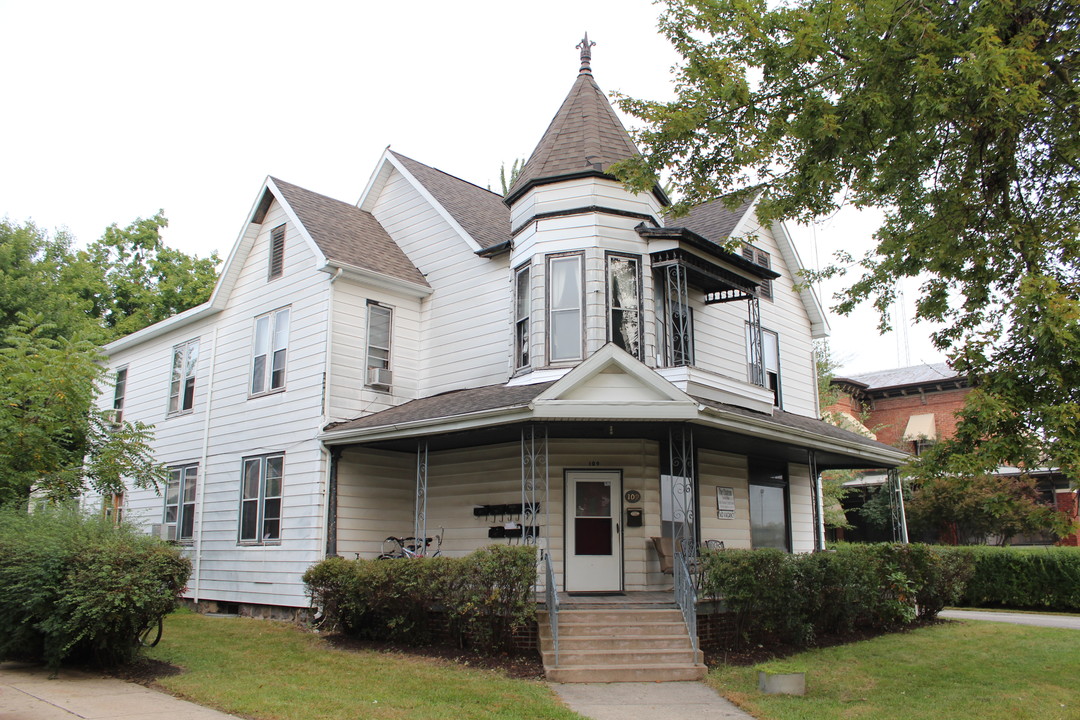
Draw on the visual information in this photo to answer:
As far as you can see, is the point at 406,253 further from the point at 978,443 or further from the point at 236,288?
the point at 978,443

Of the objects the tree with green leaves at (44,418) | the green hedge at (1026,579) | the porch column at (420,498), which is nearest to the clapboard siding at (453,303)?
the porch column at (420,498)

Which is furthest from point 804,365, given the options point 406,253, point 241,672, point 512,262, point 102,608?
point 102,608

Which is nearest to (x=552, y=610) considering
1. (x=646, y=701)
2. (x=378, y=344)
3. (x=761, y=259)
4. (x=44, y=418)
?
(x=646, y=701)

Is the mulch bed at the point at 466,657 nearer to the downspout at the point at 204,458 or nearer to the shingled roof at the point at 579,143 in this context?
the downspout at the point at 204,458

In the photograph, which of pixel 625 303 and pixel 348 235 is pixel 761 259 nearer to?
pixel 625 303

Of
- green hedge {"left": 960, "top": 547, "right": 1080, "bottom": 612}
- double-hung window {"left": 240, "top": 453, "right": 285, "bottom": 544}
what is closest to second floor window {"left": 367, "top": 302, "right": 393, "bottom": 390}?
double-hung window {"left": 240, "top": 453, "right": 285, "bottom": 544}

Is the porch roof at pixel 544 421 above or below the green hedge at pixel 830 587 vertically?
above

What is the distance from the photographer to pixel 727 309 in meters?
17.2

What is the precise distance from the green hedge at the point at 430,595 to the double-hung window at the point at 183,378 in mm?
8062

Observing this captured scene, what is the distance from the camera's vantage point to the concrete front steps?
32.4 feet

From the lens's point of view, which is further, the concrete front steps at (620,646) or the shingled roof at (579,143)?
the shingled roof at (579,143)

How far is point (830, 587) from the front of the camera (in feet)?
40.8

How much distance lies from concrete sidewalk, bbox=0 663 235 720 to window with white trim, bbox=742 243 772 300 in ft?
47.3

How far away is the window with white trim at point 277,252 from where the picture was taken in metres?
16.9
